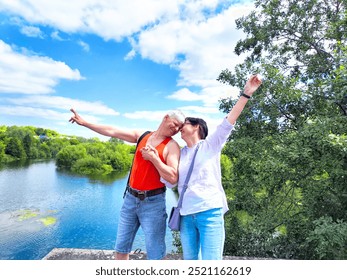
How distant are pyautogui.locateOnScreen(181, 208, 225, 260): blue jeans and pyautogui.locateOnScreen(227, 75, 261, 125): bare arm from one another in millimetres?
517

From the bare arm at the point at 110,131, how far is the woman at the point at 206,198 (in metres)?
0.47

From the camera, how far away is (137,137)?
200cm

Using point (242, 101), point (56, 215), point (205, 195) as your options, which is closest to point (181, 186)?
point (205, 195)

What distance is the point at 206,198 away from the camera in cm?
158

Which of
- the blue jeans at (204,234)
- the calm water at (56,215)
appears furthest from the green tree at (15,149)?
the blue jeans at (204,234)

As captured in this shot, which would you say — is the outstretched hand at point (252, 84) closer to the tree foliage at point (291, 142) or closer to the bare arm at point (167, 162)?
the bare arm at point (167, 162)

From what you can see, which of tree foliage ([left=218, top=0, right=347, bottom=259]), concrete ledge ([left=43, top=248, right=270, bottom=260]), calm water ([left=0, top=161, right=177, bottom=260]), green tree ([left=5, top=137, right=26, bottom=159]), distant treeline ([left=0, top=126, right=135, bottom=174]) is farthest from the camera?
green tree ([left=5, top=137, right=26, bottom=159])

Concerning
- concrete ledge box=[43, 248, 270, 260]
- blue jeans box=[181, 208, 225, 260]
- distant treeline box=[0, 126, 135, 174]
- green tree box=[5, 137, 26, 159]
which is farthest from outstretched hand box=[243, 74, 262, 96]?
green tree box=[5, 137, 26, 159]

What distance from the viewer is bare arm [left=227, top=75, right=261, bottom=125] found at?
1604 mm

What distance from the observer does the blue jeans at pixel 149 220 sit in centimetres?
181

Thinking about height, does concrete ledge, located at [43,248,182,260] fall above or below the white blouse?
below

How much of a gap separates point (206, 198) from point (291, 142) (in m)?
3.55

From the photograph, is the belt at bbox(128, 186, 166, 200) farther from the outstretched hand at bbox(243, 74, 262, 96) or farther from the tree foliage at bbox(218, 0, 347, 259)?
the tree foliage at bbox(218, 0, 347, 259)

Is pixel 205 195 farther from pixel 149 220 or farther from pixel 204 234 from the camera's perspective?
pixel 149 220
